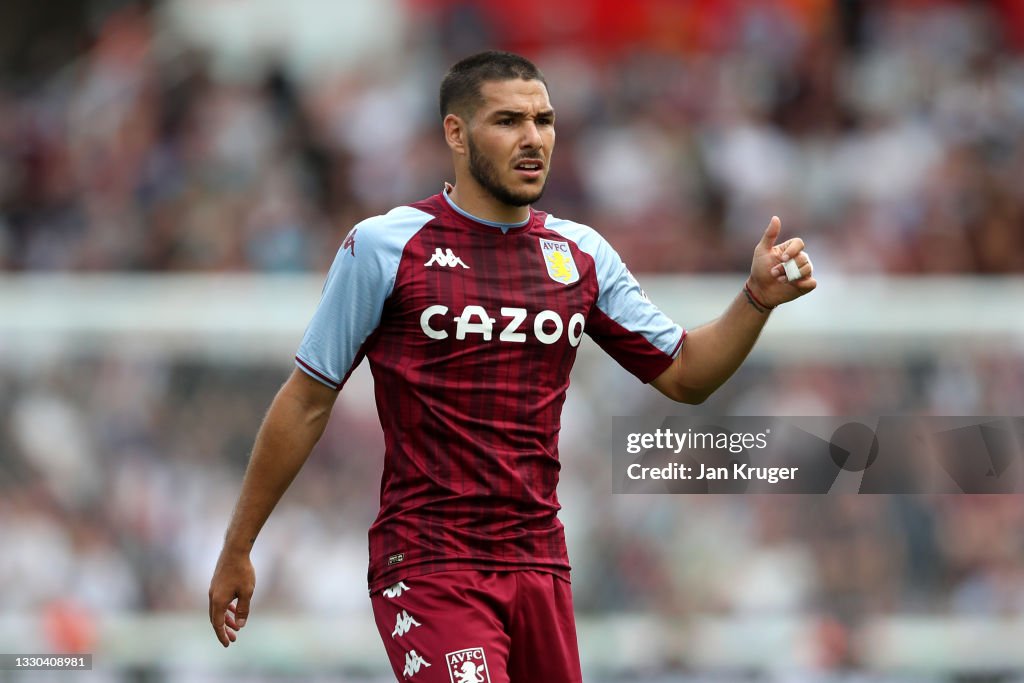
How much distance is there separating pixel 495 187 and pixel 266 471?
3.52 ft

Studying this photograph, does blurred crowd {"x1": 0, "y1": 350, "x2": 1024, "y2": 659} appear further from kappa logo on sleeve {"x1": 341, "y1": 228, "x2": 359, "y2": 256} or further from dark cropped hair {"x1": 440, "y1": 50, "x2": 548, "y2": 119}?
kappa logo on sleeve {"x1": 341, "y1": 228, "x2": 359, "y2": 256}

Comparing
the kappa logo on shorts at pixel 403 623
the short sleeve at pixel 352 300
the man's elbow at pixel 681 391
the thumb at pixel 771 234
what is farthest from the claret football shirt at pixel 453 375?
the thumb at pixel 771 234

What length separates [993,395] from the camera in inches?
353

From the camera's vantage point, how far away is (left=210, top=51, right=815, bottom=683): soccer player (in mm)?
4465

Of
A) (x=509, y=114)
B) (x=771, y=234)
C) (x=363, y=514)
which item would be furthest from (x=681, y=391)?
(x=363, y=514)

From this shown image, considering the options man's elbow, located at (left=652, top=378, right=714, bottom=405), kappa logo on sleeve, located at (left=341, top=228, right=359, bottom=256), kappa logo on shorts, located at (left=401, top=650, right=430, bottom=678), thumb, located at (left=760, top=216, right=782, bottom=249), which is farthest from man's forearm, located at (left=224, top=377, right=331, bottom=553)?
thumb, located at (left=760, top=216, right=782, bottom=249)

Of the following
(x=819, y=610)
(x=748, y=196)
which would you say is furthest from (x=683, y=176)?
(x=819, y=610)

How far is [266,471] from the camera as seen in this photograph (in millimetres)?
4613

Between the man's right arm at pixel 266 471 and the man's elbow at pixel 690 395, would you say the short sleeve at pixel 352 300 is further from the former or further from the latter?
the man's elbow at pixel 690 395

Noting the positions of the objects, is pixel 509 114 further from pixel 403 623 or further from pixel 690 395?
pixel 403 623

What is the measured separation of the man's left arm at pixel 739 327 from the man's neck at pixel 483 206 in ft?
2.32

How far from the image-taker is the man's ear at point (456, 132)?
4.73 meters

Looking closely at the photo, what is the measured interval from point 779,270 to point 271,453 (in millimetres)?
1597

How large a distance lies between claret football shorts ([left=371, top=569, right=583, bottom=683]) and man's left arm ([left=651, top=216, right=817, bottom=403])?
76 cm
